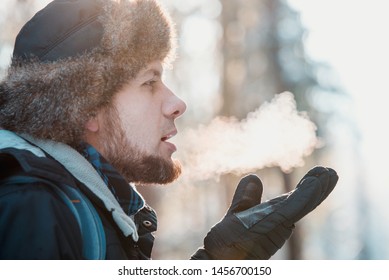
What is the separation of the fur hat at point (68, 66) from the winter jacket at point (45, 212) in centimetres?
22

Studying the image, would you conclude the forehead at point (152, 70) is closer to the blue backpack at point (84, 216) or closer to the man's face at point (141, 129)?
the man's face at point (141, 129)

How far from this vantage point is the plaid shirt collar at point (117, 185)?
2158 millimetres

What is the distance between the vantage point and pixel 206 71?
1084 centimetres

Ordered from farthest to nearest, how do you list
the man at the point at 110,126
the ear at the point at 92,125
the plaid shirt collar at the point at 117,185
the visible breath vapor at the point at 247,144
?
the visible breath vapor at the point at 247,144 < the ear at the point at 92,125 < the plaid shirt collar at the point at 117,185 < the man at the point at 110,126

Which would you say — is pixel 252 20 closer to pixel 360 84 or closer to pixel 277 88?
pixel 277 88

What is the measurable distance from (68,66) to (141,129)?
0.42 m

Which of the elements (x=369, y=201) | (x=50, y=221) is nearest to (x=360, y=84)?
(x=369, y=201)

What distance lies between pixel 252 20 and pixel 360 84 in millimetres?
2348

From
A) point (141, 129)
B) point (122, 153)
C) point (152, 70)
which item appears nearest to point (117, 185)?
point (122, 153)

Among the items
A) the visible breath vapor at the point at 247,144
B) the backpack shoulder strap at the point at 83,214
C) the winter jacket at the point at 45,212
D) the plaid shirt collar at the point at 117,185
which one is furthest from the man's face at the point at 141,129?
the visible breath vapor at the point at 247,144

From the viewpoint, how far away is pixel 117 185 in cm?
216

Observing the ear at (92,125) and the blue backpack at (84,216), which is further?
the ear at (92,125)

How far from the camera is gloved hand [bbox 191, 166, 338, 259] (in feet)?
7.70

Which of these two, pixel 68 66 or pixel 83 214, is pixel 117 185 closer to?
pixel 83 214
